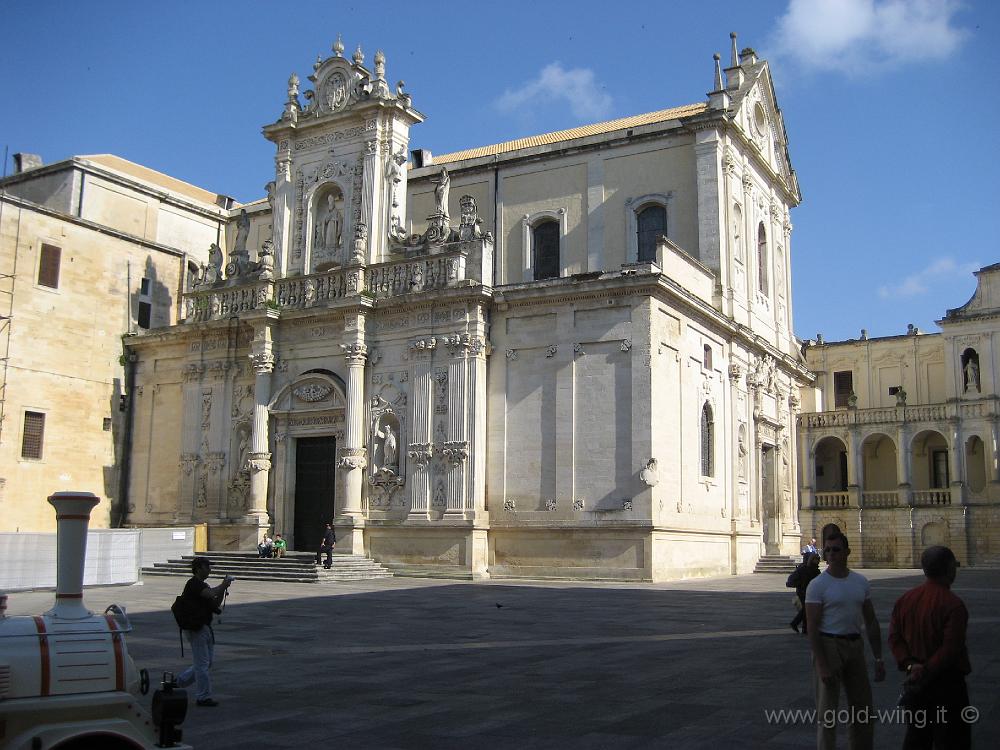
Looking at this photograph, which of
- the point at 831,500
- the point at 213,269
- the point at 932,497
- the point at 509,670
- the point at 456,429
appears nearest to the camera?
the point at 509,670

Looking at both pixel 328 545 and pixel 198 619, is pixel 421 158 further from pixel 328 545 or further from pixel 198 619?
pixel 198 619

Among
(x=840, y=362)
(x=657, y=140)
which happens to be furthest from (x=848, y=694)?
(x=840, y=362)

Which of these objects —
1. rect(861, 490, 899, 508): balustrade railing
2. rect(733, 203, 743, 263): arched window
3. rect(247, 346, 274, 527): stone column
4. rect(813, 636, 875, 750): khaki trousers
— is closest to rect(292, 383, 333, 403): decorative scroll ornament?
rect(247, 346, 274, 527): stone column

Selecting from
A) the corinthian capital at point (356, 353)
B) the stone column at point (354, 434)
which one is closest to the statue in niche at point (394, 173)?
the corinthian capital at point (356, 353)

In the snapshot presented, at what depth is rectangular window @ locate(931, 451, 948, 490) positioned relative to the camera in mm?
52531

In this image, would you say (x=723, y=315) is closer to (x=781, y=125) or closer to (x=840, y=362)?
(x=781, y=125)

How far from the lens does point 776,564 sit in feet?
113

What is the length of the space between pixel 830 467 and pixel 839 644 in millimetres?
51676

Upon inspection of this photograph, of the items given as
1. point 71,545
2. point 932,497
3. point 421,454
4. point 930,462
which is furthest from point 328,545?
point 930,462

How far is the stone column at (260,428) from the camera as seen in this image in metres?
32.7

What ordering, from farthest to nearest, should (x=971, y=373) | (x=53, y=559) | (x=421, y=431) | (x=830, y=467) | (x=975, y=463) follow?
1. (x=830, y=467)
2. (x=971, y=373)
3. (x=975, y=463)
4. (x=421, y=431)
5. (x=53, y=559)

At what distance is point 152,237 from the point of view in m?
41.0

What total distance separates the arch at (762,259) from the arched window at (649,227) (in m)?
6.08

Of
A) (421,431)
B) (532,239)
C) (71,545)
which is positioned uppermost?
(532,239)
